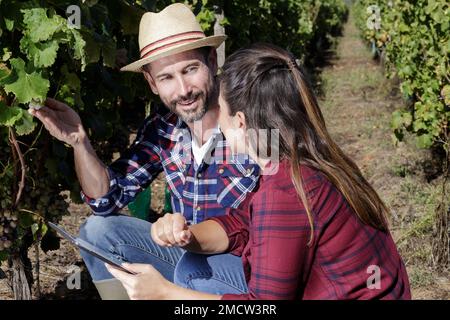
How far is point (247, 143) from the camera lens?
2141 millimetres

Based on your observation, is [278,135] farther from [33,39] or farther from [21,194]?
[21,194]

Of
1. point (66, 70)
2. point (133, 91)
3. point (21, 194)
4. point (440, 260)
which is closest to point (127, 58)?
point (133, 91)

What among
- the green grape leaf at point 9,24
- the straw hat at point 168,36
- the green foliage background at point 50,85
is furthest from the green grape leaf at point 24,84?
the straw hat at point 168,36

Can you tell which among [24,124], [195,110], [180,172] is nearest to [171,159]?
[180,172]

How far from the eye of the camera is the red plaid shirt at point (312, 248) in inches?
75.6

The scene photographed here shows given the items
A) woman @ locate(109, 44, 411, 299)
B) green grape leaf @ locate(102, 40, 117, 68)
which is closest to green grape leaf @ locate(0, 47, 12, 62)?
green grape leaf @ locate(102, 40, 117, 68)

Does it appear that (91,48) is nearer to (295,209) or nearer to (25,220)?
(25,220)

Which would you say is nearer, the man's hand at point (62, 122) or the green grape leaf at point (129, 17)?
the man's hand at point (62, 122)

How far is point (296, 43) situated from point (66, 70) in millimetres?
9012

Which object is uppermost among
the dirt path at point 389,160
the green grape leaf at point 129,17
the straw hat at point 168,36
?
the green grape leaf at point 129,17

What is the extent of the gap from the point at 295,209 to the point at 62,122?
997 millimetres

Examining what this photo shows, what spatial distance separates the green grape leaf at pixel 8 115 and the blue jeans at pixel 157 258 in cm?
48

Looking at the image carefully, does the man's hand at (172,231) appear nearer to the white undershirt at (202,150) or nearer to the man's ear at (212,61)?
the white undershirt at (202,150)

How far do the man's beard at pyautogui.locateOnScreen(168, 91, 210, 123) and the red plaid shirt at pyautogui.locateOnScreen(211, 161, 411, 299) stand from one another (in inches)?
25.9
